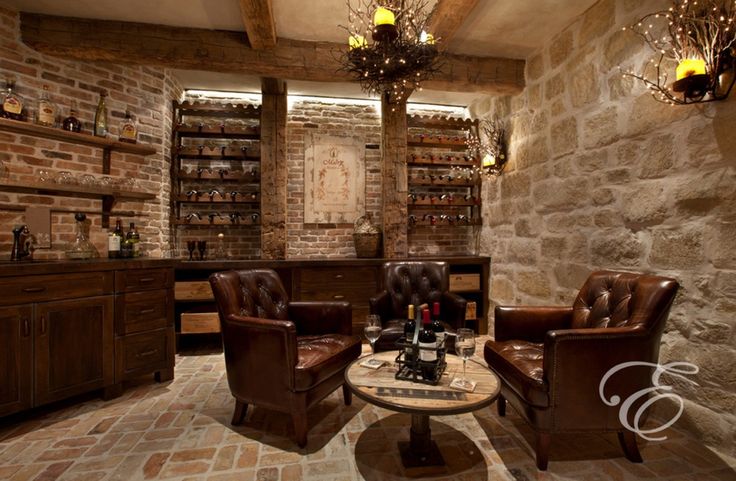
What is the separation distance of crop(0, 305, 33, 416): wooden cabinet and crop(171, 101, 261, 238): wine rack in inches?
79.6

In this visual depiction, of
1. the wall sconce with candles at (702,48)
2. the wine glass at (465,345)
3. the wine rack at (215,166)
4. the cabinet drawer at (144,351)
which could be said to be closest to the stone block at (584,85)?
the wall sconce with candles at (702,48)

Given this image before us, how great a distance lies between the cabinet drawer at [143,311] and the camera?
2.66 meters

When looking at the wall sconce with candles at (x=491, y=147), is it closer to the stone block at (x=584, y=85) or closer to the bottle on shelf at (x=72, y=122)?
the stone block at (x=584, y=85)

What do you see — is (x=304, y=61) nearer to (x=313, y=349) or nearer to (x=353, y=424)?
(x=313, y=349)

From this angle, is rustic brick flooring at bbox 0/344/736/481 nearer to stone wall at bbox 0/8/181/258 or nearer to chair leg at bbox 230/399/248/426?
chair leg at bbox 230/399/248/426

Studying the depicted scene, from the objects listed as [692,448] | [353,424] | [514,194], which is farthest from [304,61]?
[692,448]

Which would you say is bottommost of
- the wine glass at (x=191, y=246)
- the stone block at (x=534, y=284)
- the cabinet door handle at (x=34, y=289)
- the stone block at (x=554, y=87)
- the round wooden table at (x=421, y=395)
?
the round wooden table at (x=421, y=395)

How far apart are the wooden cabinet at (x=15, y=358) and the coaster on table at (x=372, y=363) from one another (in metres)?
2.17

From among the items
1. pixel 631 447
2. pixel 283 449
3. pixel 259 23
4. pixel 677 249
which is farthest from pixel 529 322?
pixel 259 23

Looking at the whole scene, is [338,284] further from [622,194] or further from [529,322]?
[622,194]

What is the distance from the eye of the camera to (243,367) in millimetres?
2145

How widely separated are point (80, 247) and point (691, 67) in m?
4.39

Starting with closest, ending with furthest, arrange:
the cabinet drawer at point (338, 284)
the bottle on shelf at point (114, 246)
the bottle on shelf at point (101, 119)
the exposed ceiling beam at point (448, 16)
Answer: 1. the exposed ceiling beam at point (448, 16)
2. the bottle on shelf at point (114, 246)
3. the bottle on shelf at point (101, 119)
4. the cabinet drawer at point (338, 284)

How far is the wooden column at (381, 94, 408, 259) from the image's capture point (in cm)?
428
